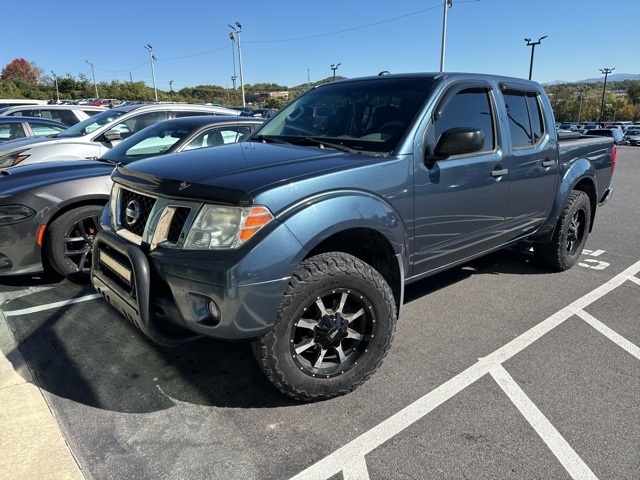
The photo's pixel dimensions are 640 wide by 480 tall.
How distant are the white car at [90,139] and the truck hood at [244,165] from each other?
152 inches

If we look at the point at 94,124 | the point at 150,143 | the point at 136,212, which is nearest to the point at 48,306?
the point at 136,212

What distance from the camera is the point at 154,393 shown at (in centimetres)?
282

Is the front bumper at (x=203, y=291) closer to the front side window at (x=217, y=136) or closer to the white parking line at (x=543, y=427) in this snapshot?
the white parking line at (x=543, y=427)

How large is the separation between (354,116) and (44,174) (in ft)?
9.48

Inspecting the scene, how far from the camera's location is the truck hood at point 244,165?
246 centimetres

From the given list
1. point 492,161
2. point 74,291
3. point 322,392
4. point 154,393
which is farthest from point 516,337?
point 74,291

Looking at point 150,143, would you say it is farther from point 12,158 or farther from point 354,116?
point 354,116

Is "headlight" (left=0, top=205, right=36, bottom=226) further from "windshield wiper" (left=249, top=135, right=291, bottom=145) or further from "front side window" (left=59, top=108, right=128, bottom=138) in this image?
"front side window" (left=59, top=108, right=128, bottom=138)

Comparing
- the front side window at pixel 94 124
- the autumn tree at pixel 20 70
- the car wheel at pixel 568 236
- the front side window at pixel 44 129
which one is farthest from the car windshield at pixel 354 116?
the autumn tree at pixel 20 70

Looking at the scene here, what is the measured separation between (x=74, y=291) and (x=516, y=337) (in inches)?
150

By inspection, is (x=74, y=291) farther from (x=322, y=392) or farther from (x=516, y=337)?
(x=516, y=337)

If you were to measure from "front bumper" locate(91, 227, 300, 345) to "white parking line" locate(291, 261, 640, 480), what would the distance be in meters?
0.70

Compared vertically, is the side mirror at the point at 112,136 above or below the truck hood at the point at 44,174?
above

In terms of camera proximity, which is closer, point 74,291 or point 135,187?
point 135,187
